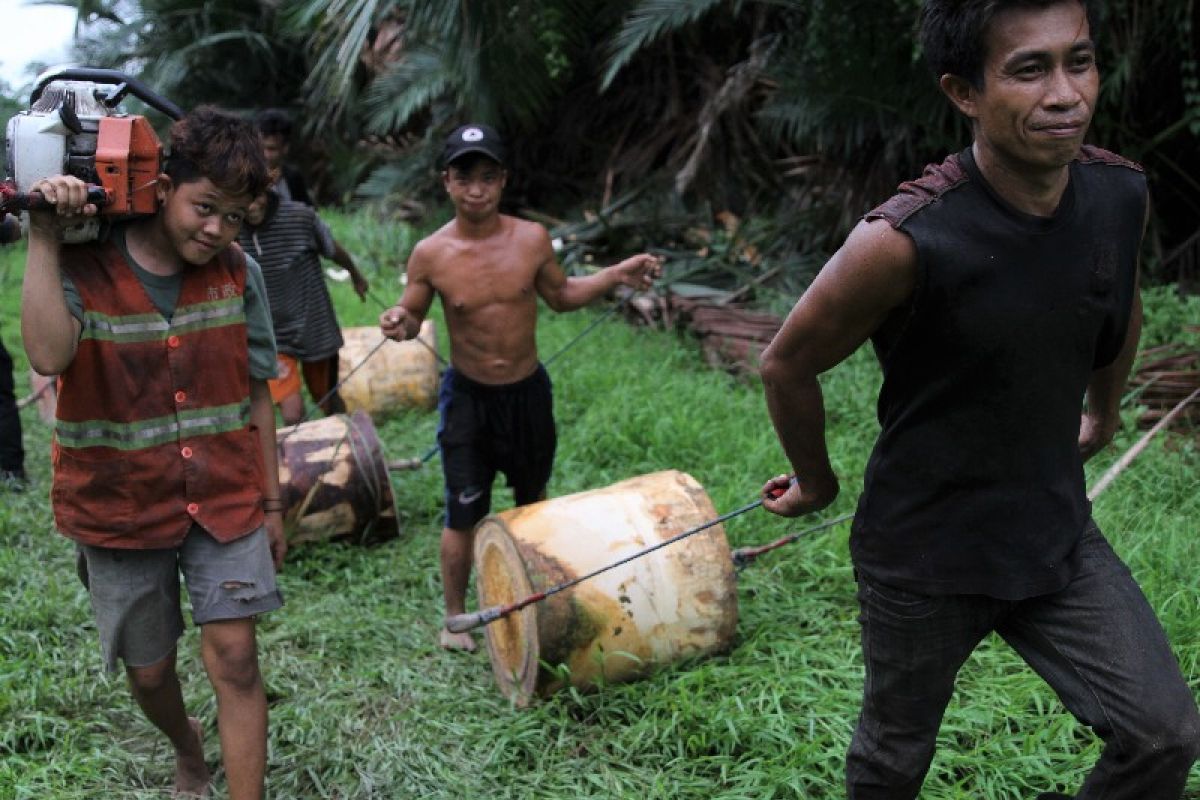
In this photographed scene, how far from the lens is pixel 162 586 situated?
2.86 meters

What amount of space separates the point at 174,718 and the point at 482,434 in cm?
143

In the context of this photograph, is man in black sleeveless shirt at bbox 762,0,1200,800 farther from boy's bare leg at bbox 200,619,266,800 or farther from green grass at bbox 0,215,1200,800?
boy's bare leg at bbox 200,619,266,800

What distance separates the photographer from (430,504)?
17.6ft

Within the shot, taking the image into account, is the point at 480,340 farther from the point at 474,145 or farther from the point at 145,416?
the point at 145,416

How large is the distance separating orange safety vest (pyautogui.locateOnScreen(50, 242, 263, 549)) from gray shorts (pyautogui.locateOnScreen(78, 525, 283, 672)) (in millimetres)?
55

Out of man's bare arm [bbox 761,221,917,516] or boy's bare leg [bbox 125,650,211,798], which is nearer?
man's bare arm [bbox 761,221,917,516]

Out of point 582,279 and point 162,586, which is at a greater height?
point 582,279

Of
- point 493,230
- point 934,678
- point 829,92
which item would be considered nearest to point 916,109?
point 829,92

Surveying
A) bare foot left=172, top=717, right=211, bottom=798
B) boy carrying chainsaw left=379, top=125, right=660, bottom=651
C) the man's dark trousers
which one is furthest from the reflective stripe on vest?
the man's dark trousers

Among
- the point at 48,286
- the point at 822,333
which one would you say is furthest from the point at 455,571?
the point at 822,333

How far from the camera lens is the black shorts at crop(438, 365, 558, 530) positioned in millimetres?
4062

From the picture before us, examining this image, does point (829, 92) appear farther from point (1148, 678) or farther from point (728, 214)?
point (1148, 678)

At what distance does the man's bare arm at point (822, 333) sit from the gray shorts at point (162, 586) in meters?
1.26

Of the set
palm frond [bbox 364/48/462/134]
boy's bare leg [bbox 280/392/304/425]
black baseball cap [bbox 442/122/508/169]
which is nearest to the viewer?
black baseball cap [bbox 442/122/508/169]
